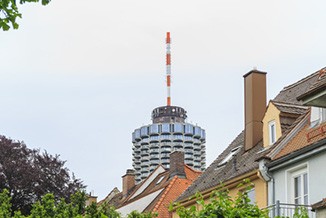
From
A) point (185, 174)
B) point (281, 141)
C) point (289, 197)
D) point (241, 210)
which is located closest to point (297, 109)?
point (281, 141)

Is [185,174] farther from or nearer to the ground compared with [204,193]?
farther from the ground

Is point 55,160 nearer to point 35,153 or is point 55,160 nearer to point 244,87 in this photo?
point 35,153

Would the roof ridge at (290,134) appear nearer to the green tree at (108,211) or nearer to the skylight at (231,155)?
the green tree at (108,211)

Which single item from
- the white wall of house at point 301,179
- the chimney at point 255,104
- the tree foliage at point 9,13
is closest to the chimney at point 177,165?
the chimney at point 255,104

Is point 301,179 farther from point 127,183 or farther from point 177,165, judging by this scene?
point 127,183

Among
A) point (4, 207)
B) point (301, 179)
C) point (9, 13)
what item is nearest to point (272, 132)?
point (301, 179)

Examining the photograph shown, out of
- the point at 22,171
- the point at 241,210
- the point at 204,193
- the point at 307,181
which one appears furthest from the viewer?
the point at 22,171

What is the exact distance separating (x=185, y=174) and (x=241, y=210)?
32869 mm

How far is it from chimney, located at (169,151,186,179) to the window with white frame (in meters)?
22.7

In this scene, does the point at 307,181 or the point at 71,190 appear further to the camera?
the point at 71,190

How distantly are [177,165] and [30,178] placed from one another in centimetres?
815

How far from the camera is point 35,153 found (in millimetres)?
50750

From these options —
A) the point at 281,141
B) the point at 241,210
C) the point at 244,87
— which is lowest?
the point at 241,210

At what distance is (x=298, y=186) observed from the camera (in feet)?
89.5
